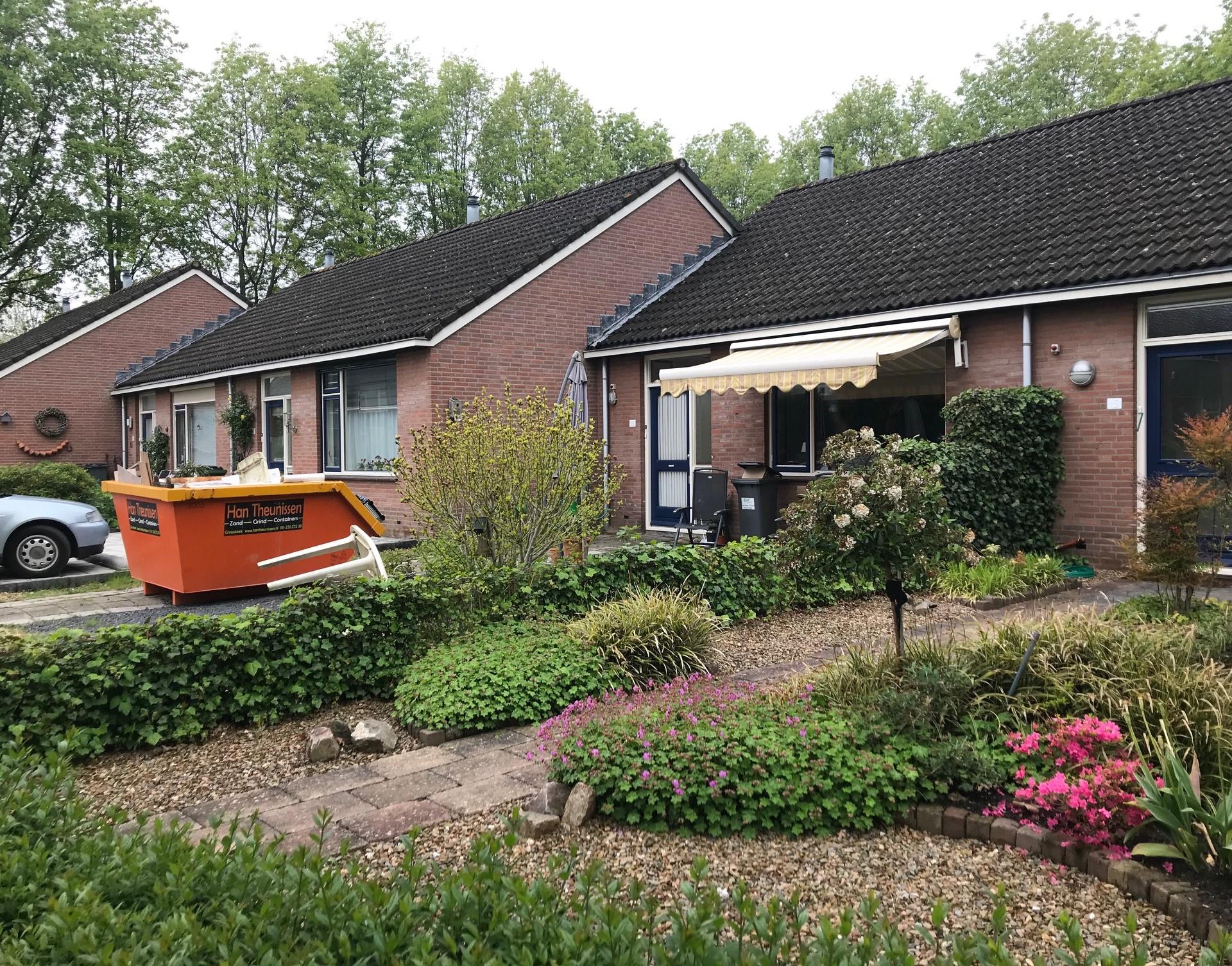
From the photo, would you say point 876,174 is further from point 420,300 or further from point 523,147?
point 523,147

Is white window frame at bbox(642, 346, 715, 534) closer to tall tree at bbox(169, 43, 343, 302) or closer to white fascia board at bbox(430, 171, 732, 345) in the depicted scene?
white fascia board at bbox(430, 171, 732, 345)

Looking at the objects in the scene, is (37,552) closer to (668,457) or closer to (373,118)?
(668,457)

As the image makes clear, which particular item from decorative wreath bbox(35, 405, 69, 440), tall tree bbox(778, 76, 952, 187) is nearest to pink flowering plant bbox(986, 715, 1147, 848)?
decorative wreath bbox(35, 405, 69, 440)

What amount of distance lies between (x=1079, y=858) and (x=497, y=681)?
10.6 ft

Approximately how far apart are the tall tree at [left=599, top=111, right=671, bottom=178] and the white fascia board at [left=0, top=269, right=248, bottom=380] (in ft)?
66.0

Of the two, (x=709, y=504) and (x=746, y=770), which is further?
(x=709, y=504)

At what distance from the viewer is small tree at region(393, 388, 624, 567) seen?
26.0 ft

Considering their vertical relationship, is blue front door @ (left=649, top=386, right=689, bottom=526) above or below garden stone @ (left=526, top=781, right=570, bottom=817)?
above

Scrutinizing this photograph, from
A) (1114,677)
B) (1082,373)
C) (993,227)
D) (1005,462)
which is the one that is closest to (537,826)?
(1114,677)

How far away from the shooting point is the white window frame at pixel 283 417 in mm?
Result: 19734

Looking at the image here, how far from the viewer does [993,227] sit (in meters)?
13.3

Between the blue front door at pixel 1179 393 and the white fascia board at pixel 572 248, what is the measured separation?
9477 millimetres

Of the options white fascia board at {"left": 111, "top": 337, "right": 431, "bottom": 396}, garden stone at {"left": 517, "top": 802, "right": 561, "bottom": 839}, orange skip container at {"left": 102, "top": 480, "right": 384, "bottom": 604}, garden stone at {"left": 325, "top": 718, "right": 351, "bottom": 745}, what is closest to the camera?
garden stone at {"left": 517, "top": 802, "right": 561, "bottom": 839}

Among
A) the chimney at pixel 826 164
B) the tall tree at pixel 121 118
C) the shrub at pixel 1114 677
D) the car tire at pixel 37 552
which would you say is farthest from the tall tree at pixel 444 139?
the shrub at pixel 1114 677
